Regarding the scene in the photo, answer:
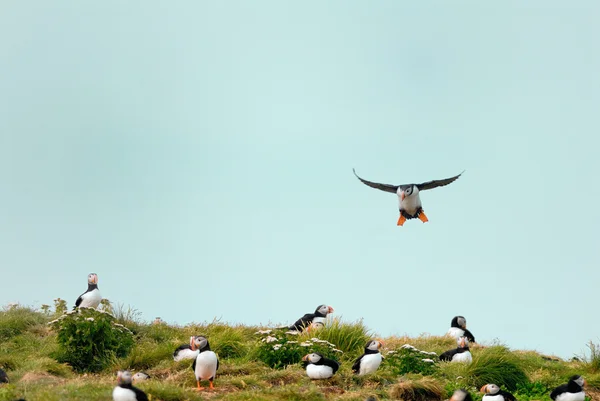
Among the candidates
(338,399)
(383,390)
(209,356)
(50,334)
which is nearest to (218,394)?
(209,356)

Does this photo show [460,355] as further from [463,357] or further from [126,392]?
[126,392]

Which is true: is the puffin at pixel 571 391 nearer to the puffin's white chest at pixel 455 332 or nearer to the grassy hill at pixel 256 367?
the grassy hill at pixel 256 367

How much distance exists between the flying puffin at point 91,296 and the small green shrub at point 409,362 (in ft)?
25.0

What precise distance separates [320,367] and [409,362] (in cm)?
221

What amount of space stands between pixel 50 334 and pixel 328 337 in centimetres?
672

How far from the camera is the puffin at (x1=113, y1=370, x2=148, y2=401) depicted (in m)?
11.2

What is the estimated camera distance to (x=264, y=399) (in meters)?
12.4

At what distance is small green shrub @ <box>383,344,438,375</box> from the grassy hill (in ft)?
0.06

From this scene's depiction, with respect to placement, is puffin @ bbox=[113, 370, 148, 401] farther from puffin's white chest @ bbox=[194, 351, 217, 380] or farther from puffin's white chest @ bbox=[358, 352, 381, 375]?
puffin's white chest @ bbox=[358, 352, 381, 375]

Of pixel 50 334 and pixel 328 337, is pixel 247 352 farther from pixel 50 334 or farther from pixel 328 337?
pixel 50 334

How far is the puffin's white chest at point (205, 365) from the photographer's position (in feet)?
43.7

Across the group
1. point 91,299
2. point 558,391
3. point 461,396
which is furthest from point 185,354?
point 558,391

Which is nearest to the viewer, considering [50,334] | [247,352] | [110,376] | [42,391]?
[42,391]

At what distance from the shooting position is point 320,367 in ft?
46.3
